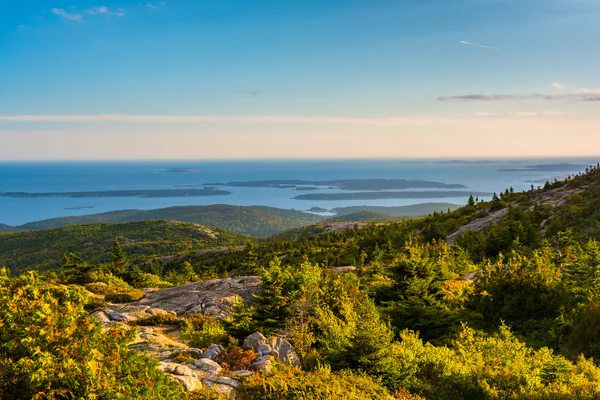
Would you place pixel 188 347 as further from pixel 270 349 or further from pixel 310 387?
pixel 310 387

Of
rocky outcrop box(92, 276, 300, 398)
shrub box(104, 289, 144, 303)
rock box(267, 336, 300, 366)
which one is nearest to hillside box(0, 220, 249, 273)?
shrub box(104, 289, 144, 303)

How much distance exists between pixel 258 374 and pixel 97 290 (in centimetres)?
2461

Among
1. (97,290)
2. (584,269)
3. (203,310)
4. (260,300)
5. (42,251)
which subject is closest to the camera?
(260,300)

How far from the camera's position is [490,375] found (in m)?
10.6

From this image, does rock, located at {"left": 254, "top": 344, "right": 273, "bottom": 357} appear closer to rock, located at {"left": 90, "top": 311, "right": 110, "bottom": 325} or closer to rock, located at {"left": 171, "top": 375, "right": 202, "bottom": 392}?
rock, located at {"left": 171, "top": 375, "right": 202, "bottom": 392}

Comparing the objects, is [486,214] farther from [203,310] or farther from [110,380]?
[110,380]

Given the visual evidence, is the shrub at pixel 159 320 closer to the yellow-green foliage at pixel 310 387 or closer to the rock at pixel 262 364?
the rock at pixel 262 364

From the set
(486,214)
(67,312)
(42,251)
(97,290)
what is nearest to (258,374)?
(67,312)

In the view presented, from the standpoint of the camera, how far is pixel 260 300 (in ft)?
53.6

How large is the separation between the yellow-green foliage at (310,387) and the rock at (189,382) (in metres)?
1.17

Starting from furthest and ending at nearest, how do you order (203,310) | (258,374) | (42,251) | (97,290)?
(42,251)
(97,290)
(203,310)
(258,374)

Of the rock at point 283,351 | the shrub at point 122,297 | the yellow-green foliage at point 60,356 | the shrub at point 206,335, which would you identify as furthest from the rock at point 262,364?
the shrub at point 122,297

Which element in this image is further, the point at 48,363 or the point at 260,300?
the point at 260,300

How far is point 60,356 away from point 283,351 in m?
8.07
